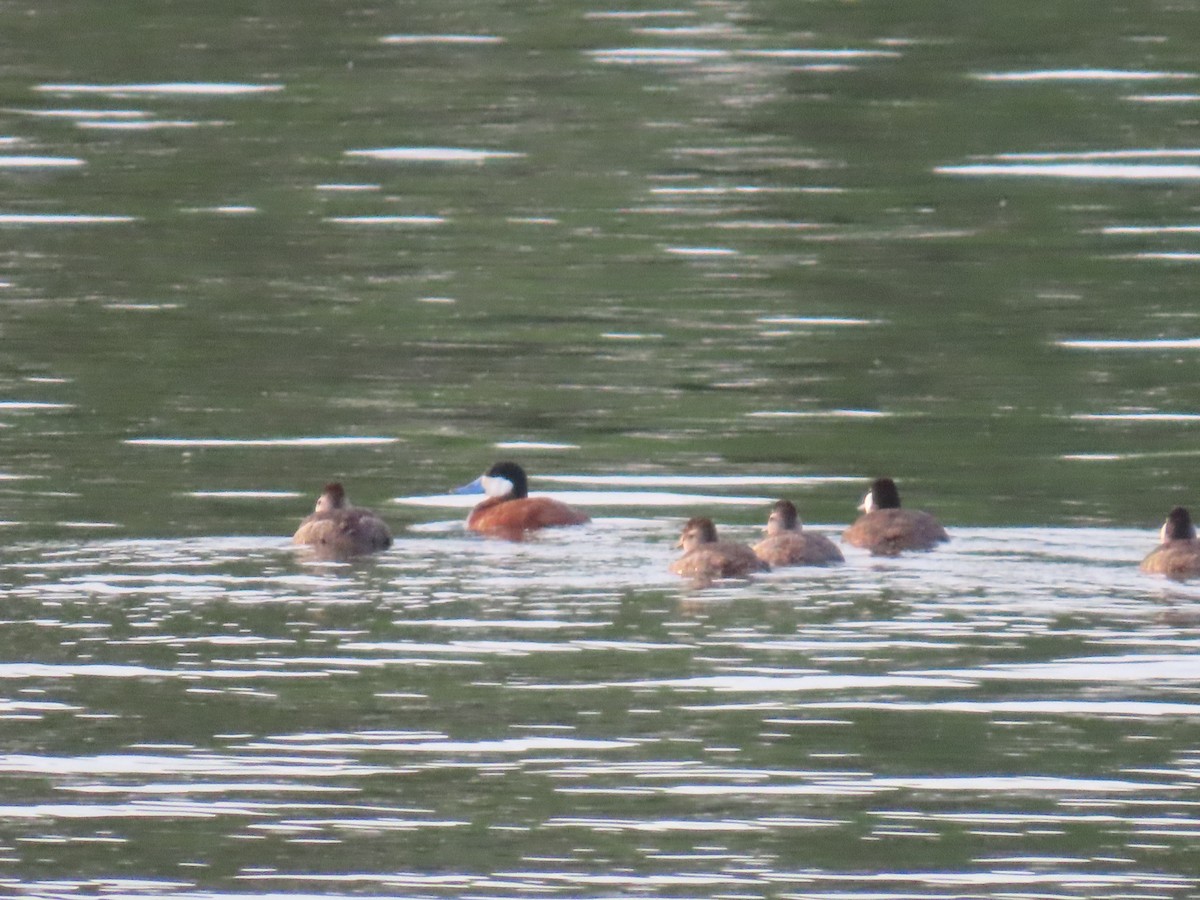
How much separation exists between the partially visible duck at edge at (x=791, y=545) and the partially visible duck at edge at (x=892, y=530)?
0.23 m

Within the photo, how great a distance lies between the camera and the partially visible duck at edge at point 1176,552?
626 inches

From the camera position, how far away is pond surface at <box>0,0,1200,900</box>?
11906 millimetres

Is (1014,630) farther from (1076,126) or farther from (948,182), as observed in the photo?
(1076,126)

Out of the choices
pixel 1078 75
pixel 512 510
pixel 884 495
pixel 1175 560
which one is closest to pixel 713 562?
pixel 884 495

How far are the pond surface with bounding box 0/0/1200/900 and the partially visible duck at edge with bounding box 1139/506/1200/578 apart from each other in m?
0.19

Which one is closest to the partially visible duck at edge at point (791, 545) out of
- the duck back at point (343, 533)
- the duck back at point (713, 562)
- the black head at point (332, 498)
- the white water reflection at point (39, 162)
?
the duck back at point (713, 562)

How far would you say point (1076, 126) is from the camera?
33438 mm

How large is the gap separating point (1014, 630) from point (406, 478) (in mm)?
5954

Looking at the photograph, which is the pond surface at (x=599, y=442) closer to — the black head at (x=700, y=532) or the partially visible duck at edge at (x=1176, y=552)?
the partially visible duck at edge at (x=1176, y=552)

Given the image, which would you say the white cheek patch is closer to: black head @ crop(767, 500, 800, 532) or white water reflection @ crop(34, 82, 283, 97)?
black head @ crop(767, 500, 800, 532)

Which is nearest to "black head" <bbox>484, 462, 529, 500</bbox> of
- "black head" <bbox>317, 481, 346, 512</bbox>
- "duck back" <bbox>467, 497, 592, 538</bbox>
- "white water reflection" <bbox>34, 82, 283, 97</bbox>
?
"duck back" <bbox>467, 497, 592, 538</bbox>

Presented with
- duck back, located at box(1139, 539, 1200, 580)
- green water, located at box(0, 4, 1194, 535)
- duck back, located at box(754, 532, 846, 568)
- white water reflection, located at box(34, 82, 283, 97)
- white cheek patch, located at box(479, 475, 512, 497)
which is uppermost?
white water reflection, located at box(34, 82, 283, 97)

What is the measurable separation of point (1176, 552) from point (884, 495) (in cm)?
186

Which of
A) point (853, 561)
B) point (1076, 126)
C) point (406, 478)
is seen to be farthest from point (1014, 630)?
point (1076, 126)
